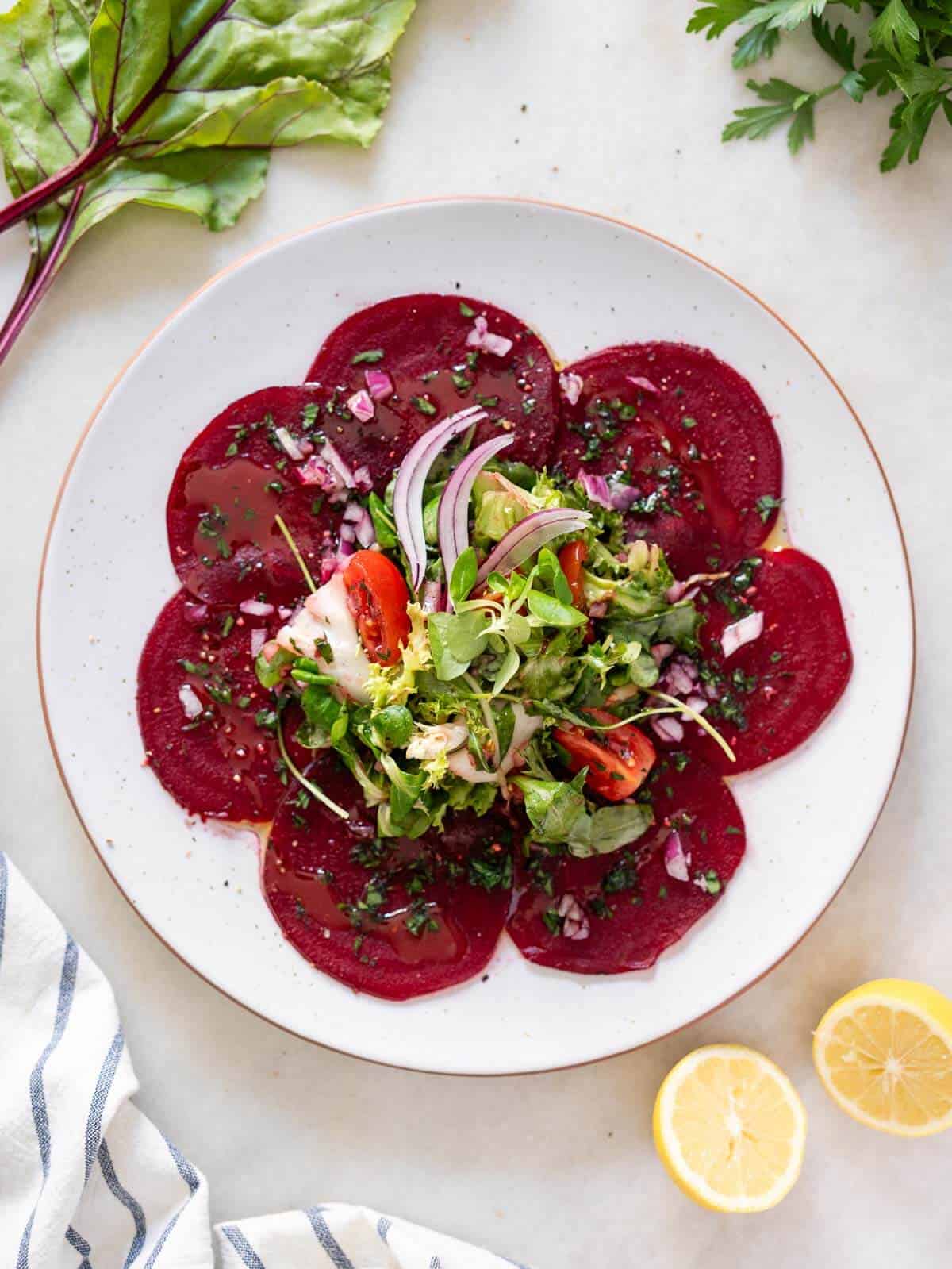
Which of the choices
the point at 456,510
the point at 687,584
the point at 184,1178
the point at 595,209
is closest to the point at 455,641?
the point at 456,510

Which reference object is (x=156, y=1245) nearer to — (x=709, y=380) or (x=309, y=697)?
(x=309, y=697)

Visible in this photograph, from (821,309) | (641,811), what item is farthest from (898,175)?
(641,811)

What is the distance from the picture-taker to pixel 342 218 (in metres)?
2.97

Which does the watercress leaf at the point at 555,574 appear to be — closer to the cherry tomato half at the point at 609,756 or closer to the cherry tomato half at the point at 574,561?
the cherry tomato half at the point at 574,561

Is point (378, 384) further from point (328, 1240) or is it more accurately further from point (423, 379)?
point (328, 1240)

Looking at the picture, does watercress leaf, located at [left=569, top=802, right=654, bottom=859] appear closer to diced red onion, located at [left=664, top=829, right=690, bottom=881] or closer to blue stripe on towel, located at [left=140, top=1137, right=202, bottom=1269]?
diced red onion, located at [left=664, top=829, right=690, bottom=881]

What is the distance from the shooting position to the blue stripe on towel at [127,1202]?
10.4ft

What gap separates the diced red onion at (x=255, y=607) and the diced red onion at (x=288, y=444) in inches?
16.9

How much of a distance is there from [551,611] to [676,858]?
94cm

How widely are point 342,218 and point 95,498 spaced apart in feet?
3.47

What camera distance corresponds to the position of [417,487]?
2877mm

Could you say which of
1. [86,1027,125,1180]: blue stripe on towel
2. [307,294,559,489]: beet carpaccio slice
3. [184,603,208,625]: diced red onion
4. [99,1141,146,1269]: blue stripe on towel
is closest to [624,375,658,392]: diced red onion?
[307,294,559,489]: beet carpaccio slice

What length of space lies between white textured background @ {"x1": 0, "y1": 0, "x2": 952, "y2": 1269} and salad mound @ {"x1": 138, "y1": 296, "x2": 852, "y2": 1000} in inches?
18.2

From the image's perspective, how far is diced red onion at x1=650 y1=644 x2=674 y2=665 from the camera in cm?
299
